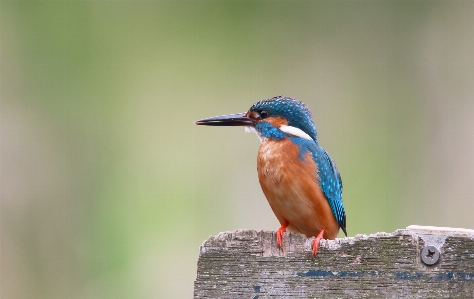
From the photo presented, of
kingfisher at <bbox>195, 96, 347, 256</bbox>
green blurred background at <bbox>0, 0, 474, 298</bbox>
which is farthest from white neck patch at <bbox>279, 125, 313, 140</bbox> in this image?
green blurred background at <bbox>0, 0, 474, 298</bbox>

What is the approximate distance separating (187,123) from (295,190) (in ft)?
7.08

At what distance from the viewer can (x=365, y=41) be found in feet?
16.4

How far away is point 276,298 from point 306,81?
119 inches

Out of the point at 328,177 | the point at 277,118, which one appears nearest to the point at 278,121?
the point at 277,118

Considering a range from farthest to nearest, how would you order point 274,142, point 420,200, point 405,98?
point 405,98 < point 420,200 < point 274,142

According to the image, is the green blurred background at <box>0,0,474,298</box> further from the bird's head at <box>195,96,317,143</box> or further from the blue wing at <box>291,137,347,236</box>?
the bird's head at <box>195,96,317,143</box>

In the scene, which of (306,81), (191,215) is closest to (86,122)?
(191,215)

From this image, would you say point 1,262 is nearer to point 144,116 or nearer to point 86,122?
point 86,122

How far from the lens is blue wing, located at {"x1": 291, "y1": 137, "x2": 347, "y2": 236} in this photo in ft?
11.0

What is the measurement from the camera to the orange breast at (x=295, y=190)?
3270 mm

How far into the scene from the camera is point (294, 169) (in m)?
3.33

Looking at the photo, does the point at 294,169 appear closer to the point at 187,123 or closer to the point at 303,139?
the point at 303,139

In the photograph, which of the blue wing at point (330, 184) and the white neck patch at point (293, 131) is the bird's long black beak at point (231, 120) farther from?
the blue wing at point (330, 184)

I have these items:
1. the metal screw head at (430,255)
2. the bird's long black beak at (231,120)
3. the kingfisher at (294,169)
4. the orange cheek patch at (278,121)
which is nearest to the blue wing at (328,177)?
the kingfisher at (294,169)
